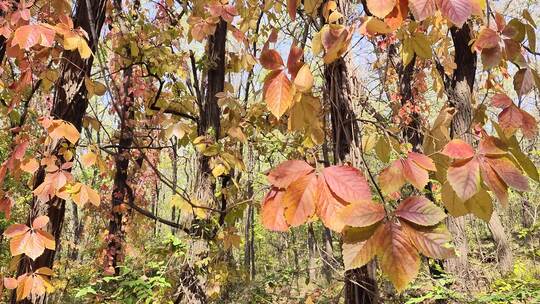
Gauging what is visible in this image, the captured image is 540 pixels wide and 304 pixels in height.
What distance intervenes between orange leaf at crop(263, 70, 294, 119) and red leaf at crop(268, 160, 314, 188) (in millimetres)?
203

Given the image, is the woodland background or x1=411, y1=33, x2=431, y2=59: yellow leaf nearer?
x1=411, y1=33, x2=431, y2=59: yellow leaf

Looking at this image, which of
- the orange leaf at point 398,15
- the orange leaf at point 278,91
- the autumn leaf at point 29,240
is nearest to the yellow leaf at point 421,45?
the orange leaf at point 398,15

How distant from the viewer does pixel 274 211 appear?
1.00 meters

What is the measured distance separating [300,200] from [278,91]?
0.36m

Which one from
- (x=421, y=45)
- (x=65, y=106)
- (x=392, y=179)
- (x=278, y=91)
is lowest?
(x=392, y=179)

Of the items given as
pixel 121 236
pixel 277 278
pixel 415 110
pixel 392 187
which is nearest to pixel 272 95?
pixel 392 187

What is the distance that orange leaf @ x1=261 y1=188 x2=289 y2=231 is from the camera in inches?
38.6

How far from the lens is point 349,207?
87 centimetres

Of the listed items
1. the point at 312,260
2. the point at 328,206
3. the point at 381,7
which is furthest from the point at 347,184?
the point at 312,260

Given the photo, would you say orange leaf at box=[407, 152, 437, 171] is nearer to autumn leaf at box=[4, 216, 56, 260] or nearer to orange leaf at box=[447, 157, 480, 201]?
orange leaf at box=[447, 157, 480, 201]

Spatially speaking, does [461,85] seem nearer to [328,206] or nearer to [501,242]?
[328,206]

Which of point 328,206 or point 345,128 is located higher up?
point 345,128

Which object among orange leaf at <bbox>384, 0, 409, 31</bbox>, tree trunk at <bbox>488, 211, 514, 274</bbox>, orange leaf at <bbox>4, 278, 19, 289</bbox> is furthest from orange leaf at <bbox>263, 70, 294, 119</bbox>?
tree trunk at <bbox>488, 211, 514, 274</bbox>

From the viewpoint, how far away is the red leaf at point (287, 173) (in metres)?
0.96
